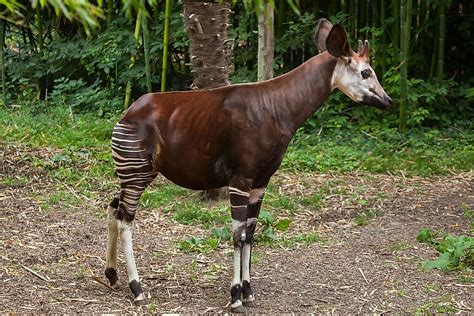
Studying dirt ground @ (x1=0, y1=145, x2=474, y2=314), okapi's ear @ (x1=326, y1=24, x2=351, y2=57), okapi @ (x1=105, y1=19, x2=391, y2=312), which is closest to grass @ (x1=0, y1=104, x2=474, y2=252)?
dirt ground @ (x1=0, y1=145, x2=474, y2=314)

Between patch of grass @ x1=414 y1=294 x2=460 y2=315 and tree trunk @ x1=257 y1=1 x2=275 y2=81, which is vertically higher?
tree trunk @ x1=257 y1=1 x2=275 y2=81

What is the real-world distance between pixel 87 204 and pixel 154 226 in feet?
2.38

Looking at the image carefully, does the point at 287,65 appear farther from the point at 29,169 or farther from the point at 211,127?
the point at 211,127

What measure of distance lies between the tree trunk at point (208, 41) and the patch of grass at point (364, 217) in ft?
4.88

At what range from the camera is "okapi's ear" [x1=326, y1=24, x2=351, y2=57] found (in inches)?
153

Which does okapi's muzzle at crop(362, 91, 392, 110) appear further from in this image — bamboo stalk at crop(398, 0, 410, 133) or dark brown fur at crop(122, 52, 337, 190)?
bamboo stalk at crop(398, 0, 410, 133)

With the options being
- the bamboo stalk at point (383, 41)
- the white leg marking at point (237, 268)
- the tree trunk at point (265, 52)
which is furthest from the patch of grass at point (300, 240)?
the bamboo stalk at point (383, 41)

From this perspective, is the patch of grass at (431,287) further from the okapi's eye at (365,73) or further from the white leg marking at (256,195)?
the okapi's eye at (365,73)

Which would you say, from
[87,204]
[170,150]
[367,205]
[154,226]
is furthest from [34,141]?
[170,150]

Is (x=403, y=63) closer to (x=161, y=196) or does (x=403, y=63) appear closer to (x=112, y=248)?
(x=161, y=196)

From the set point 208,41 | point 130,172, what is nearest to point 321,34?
point 130,172

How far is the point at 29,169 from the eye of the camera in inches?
260

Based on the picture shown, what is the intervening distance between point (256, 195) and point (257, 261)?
34.3 inches

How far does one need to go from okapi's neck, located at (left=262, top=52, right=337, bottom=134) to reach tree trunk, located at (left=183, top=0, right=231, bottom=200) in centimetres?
187
